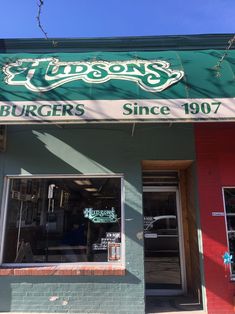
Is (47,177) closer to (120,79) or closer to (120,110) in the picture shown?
(120,110)

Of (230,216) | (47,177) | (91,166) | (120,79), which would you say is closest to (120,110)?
(120,79)

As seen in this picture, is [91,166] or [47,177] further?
[47,177]

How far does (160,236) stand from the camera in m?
7.52

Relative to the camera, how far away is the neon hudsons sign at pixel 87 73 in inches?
230

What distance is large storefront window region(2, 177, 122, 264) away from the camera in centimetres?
668

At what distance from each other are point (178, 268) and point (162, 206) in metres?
1.38

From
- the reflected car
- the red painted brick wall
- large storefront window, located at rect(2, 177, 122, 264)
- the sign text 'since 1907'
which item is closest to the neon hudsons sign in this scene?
the sign text 'since 1907'

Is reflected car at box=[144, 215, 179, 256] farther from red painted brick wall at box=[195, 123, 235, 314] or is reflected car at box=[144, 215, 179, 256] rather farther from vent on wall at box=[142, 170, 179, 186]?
red painted brick wall at box=[195, 123, 235, 314]

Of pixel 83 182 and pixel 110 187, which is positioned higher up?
pixel 83 182

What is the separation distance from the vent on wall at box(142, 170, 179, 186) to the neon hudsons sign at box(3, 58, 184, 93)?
7.87 feet

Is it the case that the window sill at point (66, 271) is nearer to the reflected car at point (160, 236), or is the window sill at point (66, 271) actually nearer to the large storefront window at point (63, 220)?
the large storefront window at point (63, 220)

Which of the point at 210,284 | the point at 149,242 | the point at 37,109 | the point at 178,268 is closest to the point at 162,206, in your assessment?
the point at 149,242

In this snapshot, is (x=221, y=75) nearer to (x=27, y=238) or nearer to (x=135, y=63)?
(x=135, y=63)

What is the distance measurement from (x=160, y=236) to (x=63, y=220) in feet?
7.18
